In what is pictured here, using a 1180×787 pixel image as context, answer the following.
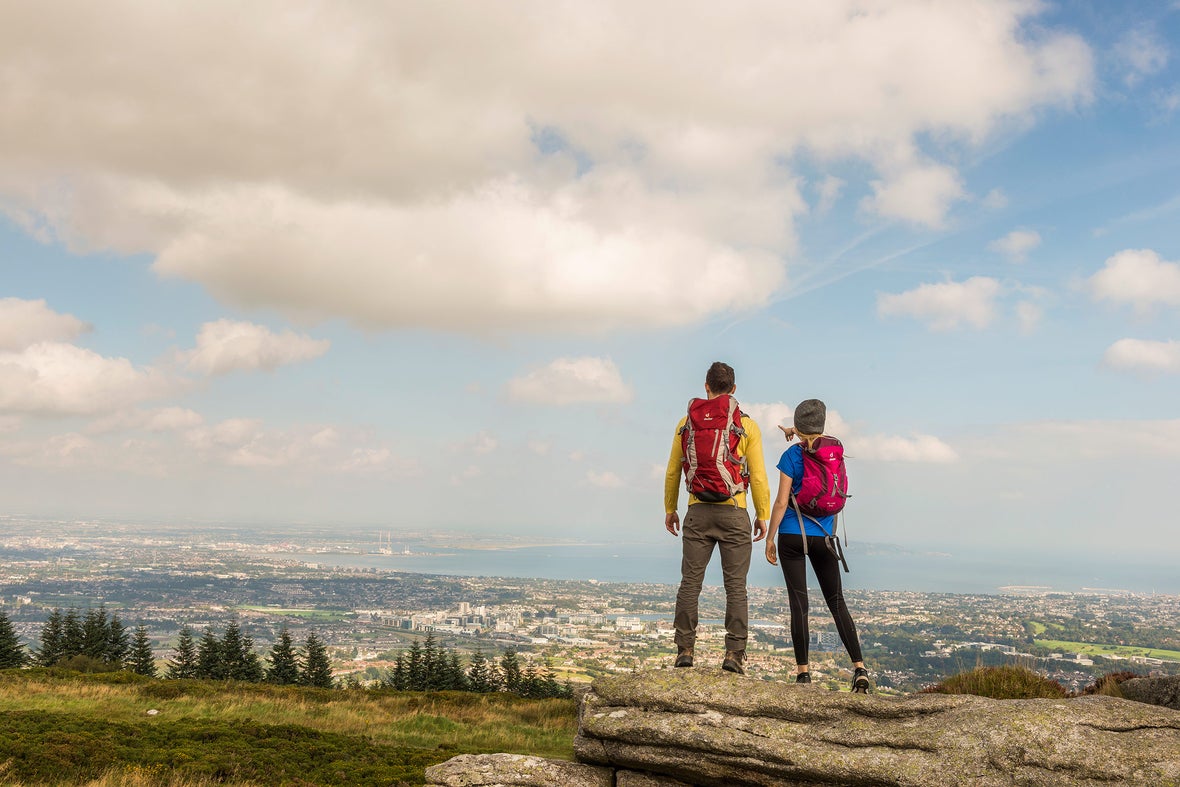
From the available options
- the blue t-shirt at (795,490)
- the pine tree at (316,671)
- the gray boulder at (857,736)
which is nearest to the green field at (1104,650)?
the gray boulder at (857,736)

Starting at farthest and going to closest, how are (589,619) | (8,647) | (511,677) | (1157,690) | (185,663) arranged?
(589,619) < (185,663) < (8,647) < (511,677) < (1157,690)

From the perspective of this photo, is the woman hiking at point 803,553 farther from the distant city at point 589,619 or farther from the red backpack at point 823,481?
the distant city at point 589,619

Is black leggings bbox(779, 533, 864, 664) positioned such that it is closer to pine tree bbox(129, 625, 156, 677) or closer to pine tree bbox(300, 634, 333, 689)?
pine tree bbox(300, 634, 333, 689)

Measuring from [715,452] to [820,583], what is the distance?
1.85 m

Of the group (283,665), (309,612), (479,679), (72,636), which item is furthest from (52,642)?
(309,612)

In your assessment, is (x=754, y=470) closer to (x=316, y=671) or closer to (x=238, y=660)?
(x=316, y=671)

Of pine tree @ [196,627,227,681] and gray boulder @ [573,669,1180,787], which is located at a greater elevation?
gray boulder @ [573,669,1180,787]

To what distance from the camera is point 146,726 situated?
13078mm

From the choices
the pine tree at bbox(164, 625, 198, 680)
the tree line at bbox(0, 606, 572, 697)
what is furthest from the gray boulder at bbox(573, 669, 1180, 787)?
the pine tree at bbox(164, 625, 198, 680)

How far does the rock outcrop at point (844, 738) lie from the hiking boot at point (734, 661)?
7.1 inches

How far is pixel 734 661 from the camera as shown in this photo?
783 cm

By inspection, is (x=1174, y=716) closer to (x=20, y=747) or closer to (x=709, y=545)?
(x=709, y=545)

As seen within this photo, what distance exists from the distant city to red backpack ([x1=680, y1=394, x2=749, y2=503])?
1.38 m

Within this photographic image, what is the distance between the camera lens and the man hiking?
7586mm
